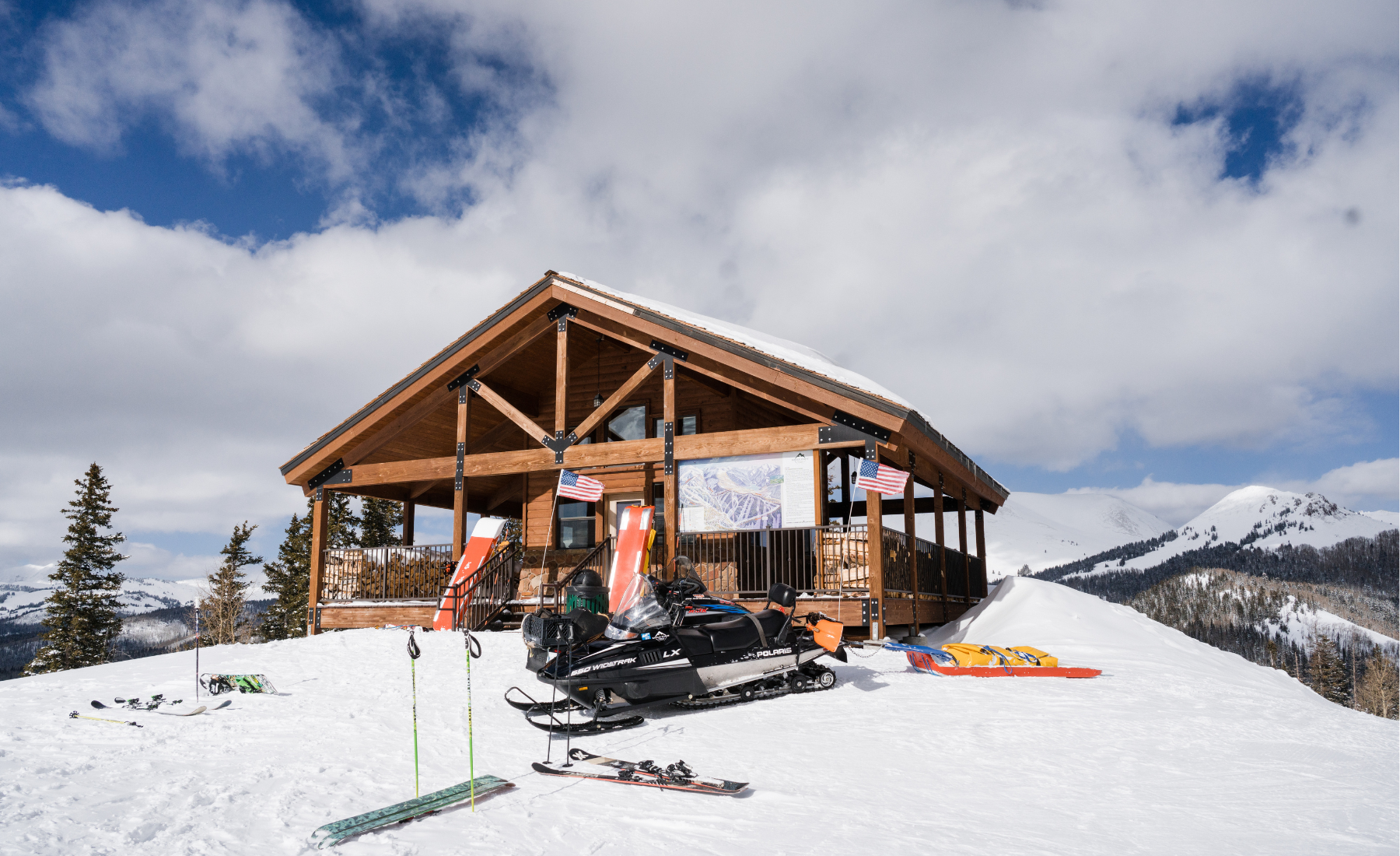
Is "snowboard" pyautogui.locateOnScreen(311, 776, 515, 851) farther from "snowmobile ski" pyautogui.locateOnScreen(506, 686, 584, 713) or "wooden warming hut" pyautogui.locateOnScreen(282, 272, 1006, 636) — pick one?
"wooden warming hut" pyautogui.locateOnScreen(282, 272, 1006, 636)

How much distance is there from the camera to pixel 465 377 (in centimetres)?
1531

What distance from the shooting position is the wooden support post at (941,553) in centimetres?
1562

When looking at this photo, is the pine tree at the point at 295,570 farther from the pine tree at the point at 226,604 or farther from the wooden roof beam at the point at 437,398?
the wooden roof beam at the point at 437,398

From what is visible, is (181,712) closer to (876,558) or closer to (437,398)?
(876,558)

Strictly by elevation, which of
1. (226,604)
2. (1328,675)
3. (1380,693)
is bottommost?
(1380,693)

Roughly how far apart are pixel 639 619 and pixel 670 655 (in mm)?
414

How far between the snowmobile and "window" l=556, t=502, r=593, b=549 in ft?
26.2

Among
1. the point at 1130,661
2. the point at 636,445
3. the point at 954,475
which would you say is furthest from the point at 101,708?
the point at 954,475

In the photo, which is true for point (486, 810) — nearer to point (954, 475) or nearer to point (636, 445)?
point (636, 445)

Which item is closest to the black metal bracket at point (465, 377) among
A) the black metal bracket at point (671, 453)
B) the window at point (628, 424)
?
the window at point (628, 424)

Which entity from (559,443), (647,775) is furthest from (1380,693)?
(647,775)

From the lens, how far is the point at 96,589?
33.2 meters

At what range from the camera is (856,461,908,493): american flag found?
11.5 m

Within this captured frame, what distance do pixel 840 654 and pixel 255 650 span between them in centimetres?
742
